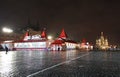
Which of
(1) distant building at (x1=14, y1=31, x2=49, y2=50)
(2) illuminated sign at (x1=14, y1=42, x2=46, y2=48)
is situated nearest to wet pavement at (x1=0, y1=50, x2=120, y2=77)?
(1) distant building at (x1=14, y1=31, x2=49, y2=50)

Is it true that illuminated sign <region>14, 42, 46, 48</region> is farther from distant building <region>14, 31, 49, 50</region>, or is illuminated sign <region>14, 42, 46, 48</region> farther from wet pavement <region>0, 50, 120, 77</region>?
wet pavement <region>0, 50, 120, 77</region>

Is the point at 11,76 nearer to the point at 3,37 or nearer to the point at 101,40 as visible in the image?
the point at 3,37

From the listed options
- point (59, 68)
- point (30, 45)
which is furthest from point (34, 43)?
point (59, 68)

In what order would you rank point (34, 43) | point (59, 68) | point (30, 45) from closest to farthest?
point (59, 68)
point (34, 43)
point (30, 45)

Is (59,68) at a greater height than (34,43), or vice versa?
(34,43)

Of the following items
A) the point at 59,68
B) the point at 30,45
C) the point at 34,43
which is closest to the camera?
the point at 59,68

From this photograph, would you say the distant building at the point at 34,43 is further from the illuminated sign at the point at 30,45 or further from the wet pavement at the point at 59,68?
the wet pavement at the point at 59,68

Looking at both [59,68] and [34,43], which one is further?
[34,43]

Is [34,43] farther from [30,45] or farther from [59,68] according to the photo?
[59,68]

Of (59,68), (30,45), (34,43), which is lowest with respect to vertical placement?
(59,68)

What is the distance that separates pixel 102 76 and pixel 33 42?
70127 millimetres

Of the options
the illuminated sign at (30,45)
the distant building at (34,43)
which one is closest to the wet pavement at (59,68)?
the distant building at (34,43)

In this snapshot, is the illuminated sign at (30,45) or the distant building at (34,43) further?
the illuminated sign at (30,45)

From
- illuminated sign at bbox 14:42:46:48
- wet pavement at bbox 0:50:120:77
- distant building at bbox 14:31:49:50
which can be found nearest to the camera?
wet pavement at bbox 0:50:120:77
